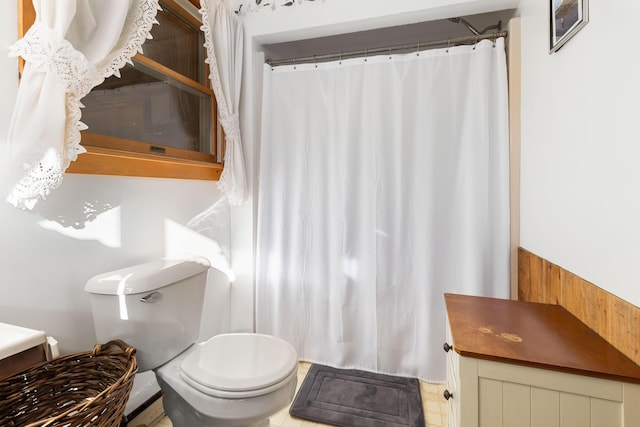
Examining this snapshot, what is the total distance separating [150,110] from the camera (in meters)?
1.50

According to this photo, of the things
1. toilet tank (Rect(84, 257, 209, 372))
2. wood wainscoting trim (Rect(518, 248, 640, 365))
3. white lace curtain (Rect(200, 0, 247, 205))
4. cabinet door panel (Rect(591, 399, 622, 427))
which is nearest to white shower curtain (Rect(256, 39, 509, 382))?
white lace curtain (Rect(200, 0, 247, 205))

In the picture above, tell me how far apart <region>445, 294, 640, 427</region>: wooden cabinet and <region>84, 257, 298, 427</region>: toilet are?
2.12 feet

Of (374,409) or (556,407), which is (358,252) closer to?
(374,409)

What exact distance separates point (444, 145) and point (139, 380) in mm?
1927

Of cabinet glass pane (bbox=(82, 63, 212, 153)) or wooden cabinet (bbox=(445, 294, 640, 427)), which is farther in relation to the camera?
cabinet glass pane (bbox=(82, 63, 212, 153))

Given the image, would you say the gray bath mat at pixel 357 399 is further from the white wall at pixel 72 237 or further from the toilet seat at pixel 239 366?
the white wall at pixel 72 237

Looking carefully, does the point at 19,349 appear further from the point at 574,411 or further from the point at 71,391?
the point at 574,411

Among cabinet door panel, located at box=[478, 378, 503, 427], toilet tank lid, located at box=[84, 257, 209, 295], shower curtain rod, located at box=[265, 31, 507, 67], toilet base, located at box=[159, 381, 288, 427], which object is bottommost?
toilet base, located at box=[159, 381, 288, 427]

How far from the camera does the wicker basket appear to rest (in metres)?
0.68

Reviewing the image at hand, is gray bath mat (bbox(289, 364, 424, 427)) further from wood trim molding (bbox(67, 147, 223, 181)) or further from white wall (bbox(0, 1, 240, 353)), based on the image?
wood trim molding (bbox(67, 147, 223, 181))

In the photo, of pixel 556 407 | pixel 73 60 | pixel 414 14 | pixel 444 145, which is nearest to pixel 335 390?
pixel 556 407

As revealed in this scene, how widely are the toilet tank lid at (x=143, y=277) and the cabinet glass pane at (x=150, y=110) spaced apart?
0.57 metres

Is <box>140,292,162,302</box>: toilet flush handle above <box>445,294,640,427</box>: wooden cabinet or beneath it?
above

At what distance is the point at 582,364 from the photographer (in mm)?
735
